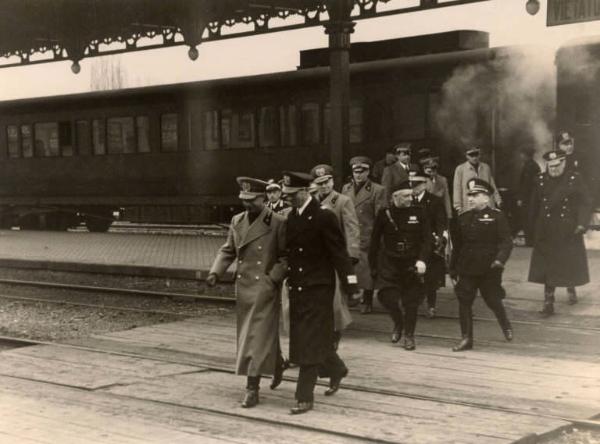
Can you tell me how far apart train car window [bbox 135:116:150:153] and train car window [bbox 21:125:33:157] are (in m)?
4.16

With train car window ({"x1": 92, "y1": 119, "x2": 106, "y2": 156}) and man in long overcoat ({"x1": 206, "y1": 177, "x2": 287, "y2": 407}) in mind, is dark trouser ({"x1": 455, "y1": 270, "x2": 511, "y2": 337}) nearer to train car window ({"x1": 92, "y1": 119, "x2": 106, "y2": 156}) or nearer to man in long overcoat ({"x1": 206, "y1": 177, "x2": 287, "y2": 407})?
man in long overcoat ({"x1": 206, "y1": 177, "x2": 287, "y2": 407})

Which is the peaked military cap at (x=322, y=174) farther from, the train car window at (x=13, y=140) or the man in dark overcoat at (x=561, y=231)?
the train car window at (x=13, y=140)

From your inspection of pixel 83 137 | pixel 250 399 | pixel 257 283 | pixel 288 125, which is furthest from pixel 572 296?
pixel 83 137

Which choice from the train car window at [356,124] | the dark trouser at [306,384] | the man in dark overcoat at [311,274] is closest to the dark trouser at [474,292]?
the man in dark overcoat at [311,274]

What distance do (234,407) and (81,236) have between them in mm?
17881

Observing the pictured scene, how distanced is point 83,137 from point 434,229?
1763 cm

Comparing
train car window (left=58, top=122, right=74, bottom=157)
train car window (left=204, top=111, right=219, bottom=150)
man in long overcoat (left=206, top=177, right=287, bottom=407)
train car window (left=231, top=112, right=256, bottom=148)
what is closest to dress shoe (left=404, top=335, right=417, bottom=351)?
man in long overcoat (left=206, top=177, right=287, bottom=407)

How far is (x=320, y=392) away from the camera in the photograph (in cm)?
741

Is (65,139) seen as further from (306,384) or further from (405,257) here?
(306,384)

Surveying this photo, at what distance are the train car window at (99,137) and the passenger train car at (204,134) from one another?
0.12 feet

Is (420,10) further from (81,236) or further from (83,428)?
(81,236)

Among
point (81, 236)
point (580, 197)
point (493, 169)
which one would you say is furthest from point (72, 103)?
point (580, 197)

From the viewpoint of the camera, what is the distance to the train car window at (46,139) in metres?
26.7

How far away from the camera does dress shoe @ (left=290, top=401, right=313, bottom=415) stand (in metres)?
6.70
